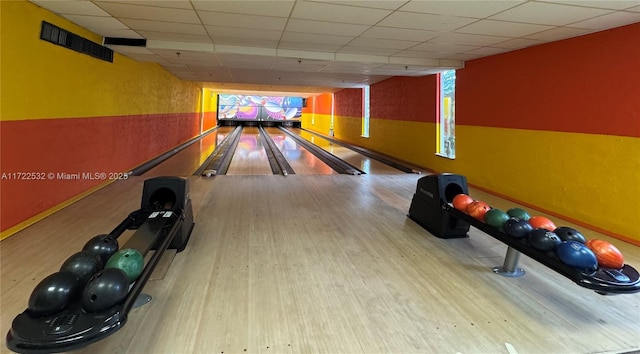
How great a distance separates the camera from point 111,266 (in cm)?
176

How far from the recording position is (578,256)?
1.98 meters

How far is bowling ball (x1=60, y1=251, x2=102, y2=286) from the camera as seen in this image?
1676 millimetres

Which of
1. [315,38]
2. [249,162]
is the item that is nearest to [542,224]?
[315,38]

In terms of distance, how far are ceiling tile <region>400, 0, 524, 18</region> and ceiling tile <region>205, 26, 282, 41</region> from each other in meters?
1.69

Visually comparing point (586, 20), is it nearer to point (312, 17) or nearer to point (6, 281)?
point (312, 17)

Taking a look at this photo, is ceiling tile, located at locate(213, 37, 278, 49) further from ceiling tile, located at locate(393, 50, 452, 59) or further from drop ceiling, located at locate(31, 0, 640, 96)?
ceiling tile, located at locate(393, 50, 452, 59)

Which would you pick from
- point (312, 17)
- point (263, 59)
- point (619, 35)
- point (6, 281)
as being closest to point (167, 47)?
point (263, 59)

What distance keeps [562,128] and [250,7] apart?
3.66 meters

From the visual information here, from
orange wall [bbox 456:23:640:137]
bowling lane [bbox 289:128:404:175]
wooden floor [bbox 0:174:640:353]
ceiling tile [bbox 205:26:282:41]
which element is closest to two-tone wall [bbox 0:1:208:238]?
wooden floor [bbox 0:174:640:353]

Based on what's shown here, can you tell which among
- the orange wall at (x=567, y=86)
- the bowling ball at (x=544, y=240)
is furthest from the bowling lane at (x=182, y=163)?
the bowling ball at (x=544, y=240)

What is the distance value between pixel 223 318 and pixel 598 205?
384cm

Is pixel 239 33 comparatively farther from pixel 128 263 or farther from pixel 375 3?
pixel 128 263

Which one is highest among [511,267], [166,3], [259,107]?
[259,107]

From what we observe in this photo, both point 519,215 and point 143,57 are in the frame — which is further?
point 143,57
